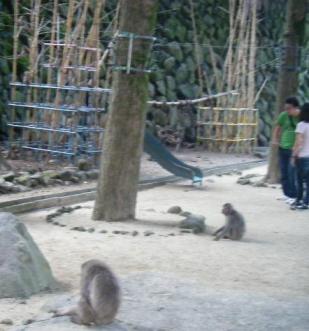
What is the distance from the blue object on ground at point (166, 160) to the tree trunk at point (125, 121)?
4.17 meters

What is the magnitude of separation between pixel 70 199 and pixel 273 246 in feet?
13.1

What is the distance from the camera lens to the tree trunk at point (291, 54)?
1612 cm

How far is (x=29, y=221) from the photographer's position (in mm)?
11352

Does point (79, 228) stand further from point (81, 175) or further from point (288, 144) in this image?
point (288, 144)

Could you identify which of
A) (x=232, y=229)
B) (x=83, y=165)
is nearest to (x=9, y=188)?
(x=83, y=165)

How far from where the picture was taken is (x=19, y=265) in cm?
716

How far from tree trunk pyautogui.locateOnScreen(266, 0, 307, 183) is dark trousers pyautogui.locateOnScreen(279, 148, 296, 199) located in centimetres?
163

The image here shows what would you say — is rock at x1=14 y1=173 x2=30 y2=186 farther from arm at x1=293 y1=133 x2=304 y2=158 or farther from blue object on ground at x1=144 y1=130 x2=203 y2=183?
arm at x1=293 y1=133 x2=304 y2=158

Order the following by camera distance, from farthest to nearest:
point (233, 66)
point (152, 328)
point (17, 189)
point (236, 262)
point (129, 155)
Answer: point (233, 66) < point (17, 189) < point (129, 155) < point (236, 262) < point (152, 328)

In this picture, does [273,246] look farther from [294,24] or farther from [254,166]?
[254,166]

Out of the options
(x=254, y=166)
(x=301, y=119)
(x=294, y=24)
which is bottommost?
(x=254, y=166)

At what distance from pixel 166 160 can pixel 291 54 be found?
9.55 feet

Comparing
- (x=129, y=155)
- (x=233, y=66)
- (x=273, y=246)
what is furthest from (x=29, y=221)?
(x=233, y=66)

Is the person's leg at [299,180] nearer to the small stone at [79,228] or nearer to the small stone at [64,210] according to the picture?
the small stone at [64,210]
